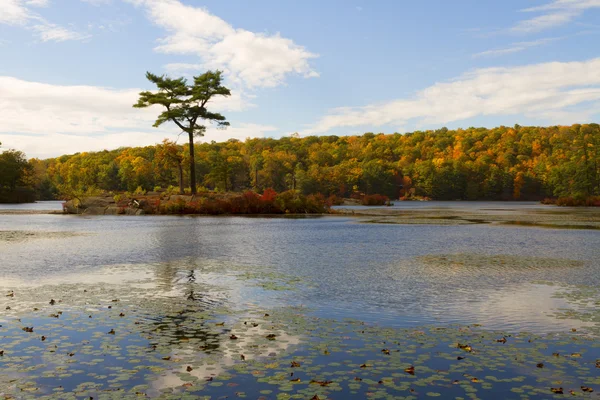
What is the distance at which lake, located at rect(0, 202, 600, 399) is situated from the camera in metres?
7.81

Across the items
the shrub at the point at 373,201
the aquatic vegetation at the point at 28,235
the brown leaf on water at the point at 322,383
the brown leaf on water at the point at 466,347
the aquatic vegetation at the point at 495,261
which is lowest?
the aquatic vegetation at the point at 495,261

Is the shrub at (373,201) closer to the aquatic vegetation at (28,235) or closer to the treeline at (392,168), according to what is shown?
the treeline at (392,168)

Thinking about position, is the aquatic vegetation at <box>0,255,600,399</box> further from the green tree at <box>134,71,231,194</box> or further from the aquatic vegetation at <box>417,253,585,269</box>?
the green tree at <box>134,71,231,194</box>

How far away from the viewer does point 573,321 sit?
11.6 m

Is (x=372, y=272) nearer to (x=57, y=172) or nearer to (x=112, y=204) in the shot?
(x=112, y=204)

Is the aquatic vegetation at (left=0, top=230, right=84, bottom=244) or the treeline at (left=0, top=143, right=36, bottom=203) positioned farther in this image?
the treeline at (left=0, top=143, right=36, bottom=203)

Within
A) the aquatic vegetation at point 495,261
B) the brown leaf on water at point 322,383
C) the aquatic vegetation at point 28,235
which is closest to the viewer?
the brown leaf on water at point 322,383

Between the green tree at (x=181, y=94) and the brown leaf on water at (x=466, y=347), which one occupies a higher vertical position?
the green tree at (x=181, y=94)

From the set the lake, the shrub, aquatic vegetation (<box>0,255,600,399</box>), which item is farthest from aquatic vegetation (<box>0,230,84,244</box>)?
the shrub

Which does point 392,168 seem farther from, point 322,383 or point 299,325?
point 322,383

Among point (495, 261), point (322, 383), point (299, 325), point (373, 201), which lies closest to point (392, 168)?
point (373, 201)

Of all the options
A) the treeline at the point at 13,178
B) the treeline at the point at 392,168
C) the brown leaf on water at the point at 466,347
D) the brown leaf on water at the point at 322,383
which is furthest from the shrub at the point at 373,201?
the brown leaf on water at the point at 322,383

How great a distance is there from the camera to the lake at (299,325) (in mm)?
7809

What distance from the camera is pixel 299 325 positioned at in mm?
11336
